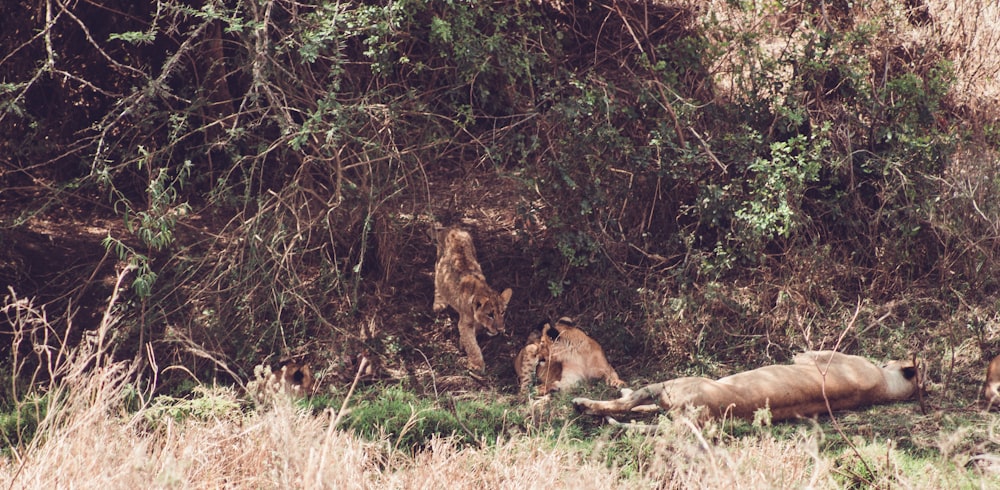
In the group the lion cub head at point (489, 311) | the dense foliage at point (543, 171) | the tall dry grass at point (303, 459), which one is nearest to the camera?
the tall dry grass at point (303, 459)

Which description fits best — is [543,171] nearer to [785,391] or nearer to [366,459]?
[785,391]

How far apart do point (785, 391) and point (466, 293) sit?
2562 millimetres

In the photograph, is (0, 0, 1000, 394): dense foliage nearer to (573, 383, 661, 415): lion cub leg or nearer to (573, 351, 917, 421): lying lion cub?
(573, 351, 917, 421): lying lion cub

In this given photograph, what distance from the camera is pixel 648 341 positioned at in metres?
7.86

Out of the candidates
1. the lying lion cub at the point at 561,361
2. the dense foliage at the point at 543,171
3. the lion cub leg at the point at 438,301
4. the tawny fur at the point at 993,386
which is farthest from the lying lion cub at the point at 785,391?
the lion cub leg at the point at 438,301

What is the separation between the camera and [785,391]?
6.55 meters

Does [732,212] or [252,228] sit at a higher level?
[732,212]

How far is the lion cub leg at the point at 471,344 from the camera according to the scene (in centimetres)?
767

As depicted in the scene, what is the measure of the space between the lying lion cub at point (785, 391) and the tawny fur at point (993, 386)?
45 centimetres

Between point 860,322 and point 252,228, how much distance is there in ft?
15.5

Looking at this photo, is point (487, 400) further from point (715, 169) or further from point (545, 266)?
point (715, 169)

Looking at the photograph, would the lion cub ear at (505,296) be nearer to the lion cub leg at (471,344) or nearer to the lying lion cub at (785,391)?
the lion cub leg at (471,344)

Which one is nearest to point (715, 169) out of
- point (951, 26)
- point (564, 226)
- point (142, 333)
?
point (564, 226)

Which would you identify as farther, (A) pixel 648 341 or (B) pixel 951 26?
(B) pixel 951 26
